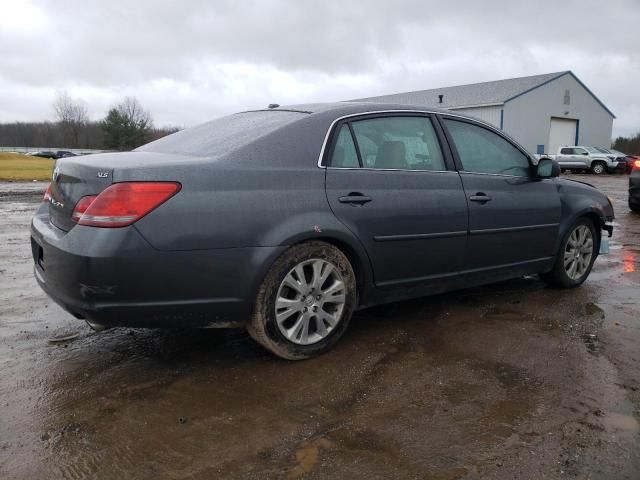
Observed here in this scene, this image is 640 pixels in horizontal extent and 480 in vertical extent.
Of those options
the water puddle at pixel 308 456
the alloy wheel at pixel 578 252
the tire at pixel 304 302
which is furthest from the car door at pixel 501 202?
the water puddle at pixel 308 456

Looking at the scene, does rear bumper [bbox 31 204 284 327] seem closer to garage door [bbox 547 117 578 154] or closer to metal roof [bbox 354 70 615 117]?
metal roof [bbox 354 70 615 117]

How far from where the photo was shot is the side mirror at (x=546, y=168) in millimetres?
4496

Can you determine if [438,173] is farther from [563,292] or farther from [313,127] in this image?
[563,292]

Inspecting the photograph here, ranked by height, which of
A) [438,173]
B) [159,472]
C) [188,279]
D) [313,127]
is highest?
[313,127]

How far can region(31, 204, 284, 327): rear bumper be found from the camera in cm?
262

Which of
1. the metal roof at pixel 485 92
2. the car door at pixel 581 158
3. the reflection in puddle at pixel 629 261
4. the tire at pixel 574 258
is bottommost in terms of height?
the reflection in puddle at pixel 629 261

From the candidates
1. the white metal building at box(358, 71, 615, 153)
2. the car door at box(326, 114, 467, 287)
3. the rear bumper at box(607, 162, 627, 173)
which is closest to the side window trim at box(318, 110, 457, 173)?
the car door at box(326, 114, 467, 287)

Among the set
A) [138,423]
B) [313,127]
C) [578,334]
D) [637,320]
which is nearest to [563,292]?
[637,320]

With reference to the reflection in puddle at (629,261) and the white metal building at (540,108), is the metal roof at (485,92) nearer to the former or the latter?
the white metal building at (540,108)

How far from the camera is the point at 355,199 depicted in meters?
3.29

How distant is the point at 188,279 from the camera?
9.04ft

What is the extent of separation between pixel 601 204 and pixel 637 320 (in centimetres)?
143

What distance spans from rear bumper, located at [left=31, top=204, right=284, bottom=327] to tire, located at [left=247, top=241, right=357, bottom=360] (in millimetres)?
110

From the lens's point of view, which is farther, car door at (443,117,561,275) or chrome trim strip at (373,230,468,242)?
car door at (443,117,561,275)
